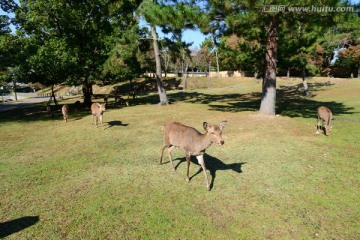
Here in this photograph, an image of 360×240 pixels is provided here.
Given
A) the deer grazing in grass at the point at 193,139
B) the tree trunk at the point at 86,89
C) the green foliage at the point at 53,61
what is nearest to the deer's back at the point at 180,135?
the deer grazing in grass at the point at 193,139

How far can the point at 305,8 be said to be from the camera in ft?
43.7

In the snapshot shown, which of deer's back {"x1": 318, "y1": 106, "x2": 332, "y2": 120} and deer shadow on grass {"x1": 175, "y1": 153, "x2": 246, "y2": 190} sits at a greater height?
deer's back {"x1": 318, "y1": 106, "x2": 332, "y2": 120}

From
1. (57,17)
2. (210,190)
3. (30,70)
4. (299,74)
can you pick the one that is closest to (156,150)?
(210,190)

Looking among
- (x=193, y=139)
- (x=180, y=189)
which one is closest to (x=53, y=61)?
(x=193, y=139)

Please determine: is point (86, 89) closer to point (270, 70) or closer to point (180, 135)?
point (270, 70)

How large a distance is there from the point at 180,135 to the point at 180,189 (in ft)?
5.50

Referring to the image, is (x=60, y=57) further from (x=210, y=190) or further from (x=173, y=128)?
(x=210, y=190)

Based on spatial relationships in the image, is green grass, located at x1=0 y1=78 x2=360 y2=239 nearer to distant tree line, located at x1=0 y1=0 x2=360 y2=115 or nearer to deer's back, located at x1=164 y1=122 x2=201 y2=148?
deer's back, located at x1=164 y1=122 x2=201 y2=148

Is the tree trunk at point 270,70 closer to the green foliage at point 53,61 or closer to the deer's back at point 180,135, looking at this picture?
the deer's back at point 180,135

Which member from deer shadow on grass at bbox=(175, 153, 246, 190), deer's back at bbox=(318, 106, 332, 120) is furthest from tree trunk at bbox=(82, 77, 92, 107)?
deer's back at bbox=(318, 106, 332, 120)

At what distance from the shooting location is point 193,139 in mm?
8000

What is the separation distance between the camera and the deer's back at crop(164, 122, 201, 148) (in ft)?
26.5

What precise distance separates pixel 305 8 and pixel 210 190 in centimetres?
1072

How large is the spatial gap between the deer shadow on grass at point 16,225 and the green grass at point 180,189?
0.02 metres
